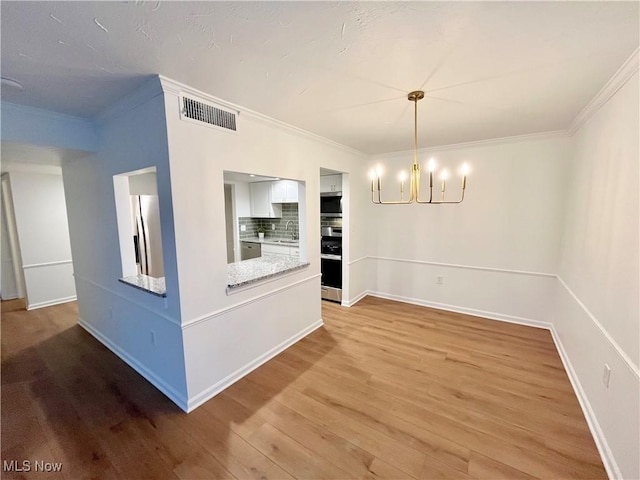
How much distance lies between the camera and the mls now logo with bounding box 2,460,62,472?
173 centimetres

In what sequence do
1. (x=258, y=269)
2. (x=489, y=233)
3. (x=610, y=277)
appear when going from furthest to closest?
(x=489, y=233)
(x=258, y=269)
(x=610, y=277)

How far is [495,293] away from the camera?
3.93 m

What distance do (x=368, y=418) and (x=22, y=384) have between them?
Answer: 3.32 m

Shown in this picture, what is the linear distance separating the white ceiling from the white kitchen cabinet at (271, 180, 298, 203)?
7.58 ft

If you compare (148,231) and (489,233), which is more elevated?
(148,231)

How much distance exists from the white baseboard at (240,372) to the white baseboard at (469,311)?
1.90 metres

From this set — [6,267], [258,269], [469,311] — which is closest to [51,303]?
[6,267]

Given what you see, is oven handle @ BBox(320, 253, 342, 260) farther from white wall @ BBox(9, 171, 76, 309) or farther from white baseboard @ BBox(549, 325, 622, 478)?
white wall @ BBox(9, 171, 76, 309)

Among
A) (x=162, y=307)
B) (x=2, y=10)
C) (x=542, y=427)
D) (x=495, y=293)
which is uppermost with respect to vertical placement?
(x=2, y=10)

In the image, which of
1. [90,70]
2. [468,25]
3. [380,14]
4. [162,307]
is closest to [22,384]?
[162,307]

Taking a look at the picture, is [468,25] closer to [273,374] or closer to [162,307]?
[162,307]

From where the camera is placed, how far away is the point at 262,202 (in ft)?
17.3

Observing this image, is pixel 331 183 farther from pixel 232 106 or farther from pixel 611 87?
pixel 611 87

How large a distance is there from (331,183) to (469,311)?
300 centimetres
